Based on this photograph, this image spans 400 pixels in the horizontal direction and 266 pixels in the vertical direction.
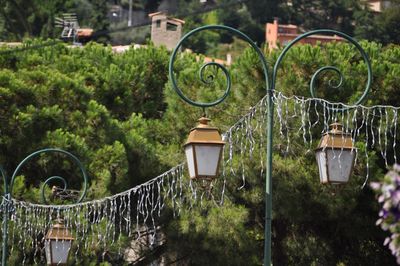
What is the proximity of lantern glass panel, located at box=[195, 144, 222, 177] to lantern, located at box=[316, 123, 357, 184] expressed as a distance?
85 cm

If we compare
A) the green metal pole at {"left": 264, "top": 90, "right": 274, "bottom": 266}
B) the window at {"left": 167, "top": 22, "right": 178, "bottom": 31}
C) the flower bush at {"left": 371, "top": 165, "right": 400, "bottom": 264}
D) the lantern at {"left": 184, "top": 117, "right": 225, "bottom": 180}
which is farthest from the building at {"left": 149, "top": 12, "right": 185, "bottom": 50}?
the flower bush at {"left": 371, "top": 165, "right": 400, "bottom": 264}

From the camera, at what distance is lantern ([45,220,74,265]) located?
51.7 ft

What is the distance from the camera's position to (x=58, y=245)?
1578cm

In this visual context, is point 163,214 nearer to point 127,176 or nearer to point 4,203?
point 127,176

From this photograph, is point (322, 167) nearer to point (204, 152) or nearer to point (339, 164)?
point (339, 164)

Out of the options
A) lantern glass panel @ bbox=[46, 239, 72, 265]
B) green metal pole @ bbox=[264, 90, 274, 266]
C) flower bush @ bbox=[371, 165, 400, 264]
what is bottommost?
lantern glass panel @ bbox=[46, 239, 72, 265]

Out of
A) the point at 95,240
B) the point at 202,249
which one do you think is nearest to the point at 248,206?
the point at 202,249

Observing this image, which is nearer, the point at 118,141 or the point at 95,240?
the point at 95,240

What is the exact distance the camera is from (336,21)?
74.9m

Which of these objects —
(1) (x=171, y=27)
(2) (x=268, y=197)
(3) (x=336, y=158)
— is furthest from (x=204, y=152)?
(1) (x=171, y=27)

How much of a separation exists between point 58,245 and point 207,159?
5.64 meters

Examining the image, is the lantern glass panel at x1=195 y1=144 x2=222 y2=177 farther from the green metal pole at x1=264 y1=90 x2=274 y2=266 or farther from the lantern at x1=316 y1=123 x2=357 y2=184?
the lantern at x1=316 y1=123 x2=357 y2=184

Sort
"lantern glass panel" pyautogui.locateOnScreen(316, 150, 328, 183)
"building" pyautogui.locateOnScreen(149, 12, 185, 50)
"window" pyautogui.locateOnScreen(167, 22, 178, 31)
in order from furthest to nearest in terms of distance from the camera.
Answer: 1. "window" pyautogui.locateOnScreen(167, 22, 178, 31)
2. "building" pyautogui.locateOnScreen(149, 12, 185, 50)
3. "lantern glass panel" pyautogui.locateOnScreen(316, 150, 328, 183)

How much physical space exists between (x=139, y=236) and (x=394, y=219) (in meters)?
15.1
